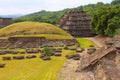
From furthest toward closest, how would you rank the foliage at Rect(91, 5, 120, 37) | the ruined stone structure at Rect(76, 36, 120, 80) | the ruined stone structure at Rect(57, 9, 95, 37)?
1. the ruined stone structure at Rect(57, 9, 95, 37)
2. the foliage at Rect(91, 5, 120, 37)
3. the ruined stone structure at Rect(76, 36, 120, 80)

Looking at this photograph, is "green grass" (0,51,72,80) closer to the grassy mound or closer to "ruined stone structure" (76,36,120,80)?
"ruined stone structure" (76,36,120,80)

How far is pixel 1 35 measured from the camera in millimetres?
71375

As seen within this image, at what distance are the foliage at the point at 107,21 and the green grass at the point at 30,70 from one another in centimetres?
3006

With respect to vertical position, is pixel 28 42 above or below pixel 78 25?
below

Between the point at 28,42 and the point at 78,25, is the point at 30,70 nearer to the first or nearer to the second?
the point at 28,42

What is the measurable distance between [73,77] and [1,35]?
46.0m

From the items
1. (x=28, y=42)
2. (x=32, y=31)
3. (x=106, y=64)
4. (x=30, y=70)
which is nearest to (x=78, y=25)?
(x=32, y=31)

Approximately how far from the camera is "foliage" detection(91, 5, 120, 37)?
68.8 metres

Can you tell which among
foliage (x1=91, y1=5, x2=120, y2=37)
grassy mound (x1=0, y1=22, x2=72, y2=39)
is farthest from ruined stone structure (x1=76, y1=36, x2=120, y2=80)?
grassy mound (x1=0, y1=22, x2=72, y2=39)

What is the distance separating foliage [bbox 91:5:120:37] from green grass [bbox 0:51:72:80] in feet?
98.6

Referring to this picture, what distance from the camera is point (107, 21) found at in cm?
7412

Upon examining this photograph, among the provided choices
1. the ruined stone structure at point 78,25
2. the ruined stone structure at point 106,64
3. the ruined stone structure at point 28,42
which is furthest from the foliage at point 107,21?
the ruined stone structure at point 106,64

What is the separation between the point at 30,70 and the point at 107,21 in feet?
144

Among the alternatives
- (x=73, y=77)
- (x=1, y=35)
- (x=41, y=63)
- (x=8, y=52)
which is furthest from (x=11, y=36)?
(x=73, y=77)
